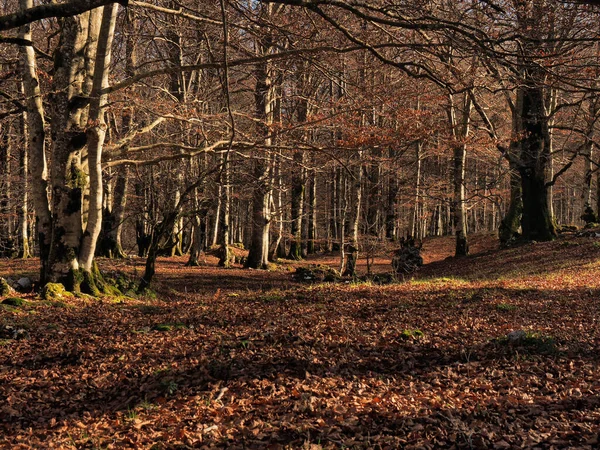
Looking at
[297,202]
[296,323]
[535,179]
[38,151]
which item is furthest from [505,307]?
[297,202]

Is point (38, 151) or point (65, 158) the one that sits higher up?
point (38, 151)

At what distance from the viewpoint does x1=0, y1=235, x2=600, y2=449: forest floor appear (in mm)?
4043

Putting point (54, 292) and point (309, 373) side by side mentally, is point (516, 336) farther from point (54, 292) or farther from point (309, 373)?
point (54, 292)

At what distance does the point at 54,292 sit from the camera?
9.02m

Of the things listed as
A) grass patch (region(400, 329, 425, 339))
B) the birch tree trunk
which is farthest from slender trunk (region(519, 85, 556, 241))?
grass patch (region(400, 329, 425, 339))

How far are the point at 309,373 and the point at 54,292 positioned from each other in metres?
5.84

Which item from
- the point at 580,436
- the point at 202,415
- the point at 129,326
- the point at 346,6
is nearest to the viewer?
the point at 580,436

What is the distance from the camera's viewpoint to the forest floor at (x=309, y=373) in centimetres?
404

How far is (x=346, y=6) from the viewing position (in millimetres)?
5859

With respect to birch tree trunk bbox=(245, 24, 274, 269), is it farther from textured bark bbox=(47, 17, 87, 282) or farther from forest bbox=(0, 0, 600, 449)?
textured bark bbox=(47, 17, 87, 282)

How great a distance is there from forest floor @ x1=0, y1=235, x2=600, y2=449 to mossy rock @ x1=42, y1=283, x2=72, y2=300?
300mm

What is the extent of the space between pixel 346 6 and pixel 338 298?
5109 mm

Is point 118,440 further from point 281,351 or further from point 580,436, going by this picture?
point 580,436

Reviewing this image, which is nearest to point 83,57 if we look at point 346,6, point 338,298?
point 346,6
